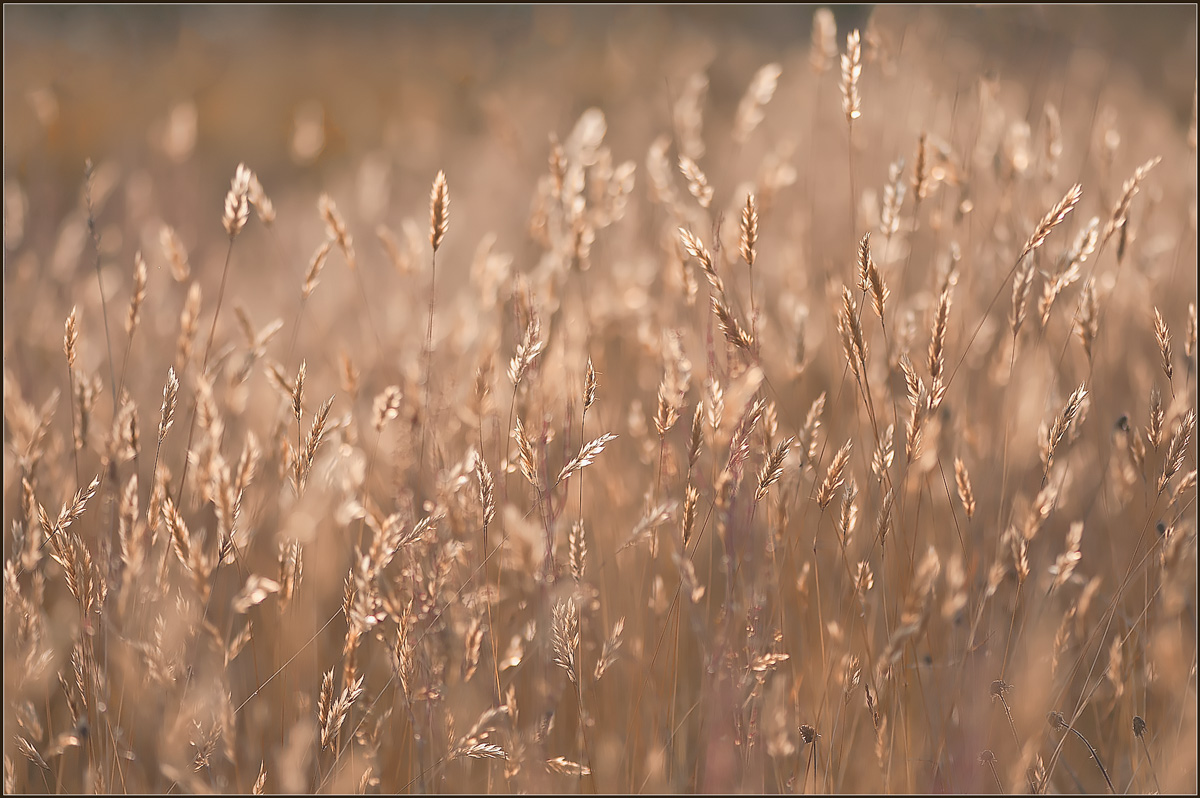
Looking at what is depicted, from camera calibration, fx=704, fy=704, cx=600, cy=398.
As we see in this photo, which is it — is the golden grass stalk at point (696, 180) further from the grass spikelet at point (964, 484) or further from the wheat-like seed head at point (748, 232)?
the grass spikelet at point (964, 484)

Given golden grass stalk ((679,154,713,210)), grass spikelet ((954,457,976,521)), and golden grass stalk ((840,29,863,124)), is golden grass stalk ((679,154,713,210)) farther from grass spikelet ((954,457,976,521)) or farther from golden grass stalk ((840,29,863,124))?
grass spikelet ((954,457,976,521))

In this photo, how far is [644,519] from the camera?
3.08 ft

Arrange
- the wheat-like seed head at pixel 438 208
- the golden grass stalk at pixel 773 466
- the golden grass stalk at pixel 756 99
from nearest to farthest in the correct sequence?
the golden grass stalk at pixel 773 466
the wheat-like seed head at pixel 438 208
the golden grass stalk at pixel 756 99

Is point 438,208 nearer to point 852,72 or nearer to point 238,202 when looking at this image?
point 238,202

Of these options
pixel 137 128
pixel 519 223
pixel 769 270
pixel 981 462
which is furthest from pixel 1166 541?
pixel 137 128

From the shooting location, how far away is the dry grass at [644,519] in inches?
38.9

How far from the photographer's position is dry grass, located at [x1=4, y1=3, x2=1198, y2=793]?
0.99m

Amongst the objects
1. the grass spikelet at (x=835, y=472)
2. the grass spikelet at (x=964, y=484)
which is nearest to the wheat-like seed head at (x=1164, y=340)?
the grass spikelet at (x=964, y=484)

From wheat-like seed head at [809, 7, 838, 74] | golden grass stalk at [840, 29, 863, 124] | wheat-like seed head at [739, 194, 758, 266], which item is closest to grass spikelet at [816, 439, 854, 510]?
wheat-like seed head at [739, 194, 758, 266]

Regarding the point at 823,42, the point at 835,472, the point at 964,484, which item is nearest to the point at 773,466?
the point at 835,472

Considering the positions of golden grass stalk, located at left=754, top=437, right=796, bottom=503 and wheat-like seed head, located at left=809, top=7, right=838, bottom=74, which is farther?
wheat-like seed head, located at left=809, top=7, right=838, bottom=74

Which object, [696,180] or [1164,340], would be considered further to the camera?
[696,180]

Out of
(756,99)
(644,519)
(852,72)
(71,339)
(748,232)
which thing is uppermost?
(756,99)

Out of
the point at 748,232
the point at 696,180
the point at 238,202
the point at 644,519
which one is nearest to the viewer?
the point at 644,519
